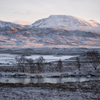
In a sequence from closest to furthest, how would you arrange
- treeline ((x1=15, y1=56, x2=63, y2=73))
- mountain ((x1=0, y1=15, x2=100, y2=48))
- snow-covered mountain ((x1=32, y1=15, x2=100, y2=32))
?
1. treeline ((x1=15, y1=56, x2=63, y2=73))
2. mountain ((x1=0, y1=15, x2=100, y2=48))
3. snow-covered mountain ((x1=32, y1=15, x2=100, y2=32))

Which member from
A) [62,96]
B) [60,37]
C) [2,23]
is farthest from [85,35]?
[62,96]

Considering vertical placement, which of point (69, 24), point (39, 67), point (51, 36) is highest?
point (69, 24)

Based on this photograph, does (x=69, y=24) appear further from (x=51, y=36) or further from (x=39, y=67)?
(x=39, y=67)

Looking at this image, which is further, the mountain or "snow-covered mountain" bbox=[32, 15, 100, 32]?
"snow-covered mountain" bbox=[32, 15, 100, 32]

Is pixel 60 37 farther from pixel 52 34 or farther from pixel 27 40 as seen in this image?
pixel 27 40

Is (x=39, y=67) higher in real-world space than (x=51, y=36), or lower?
lower

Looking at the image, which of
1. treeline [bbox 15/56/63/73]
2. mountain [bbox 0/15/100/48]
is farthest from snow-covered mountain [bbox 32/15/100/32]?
treeline [bbox 15/56/63/73]

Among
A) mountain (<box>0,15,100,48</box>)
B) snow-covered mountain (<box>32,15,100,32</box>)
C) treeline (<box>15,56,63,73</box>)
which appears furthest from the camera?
snow-covered mountain (<box>32,15,100,32</box>)

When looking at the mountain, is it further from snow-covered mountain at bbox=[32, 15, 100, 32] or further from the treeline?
the treeline

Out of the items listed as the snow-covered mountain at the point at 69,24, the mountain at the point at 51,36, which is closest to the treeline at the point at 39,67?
the mountain at the point at 51,36

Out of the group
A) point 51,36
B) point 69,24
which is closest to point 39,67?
point 51,36

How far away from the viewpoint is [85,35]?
6511 inches

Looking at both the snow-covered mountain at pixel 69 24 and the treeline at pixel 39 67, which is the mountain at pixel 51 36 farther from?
the treeline at pixel 39 67

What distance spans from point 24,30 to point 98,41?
69.7 metres
